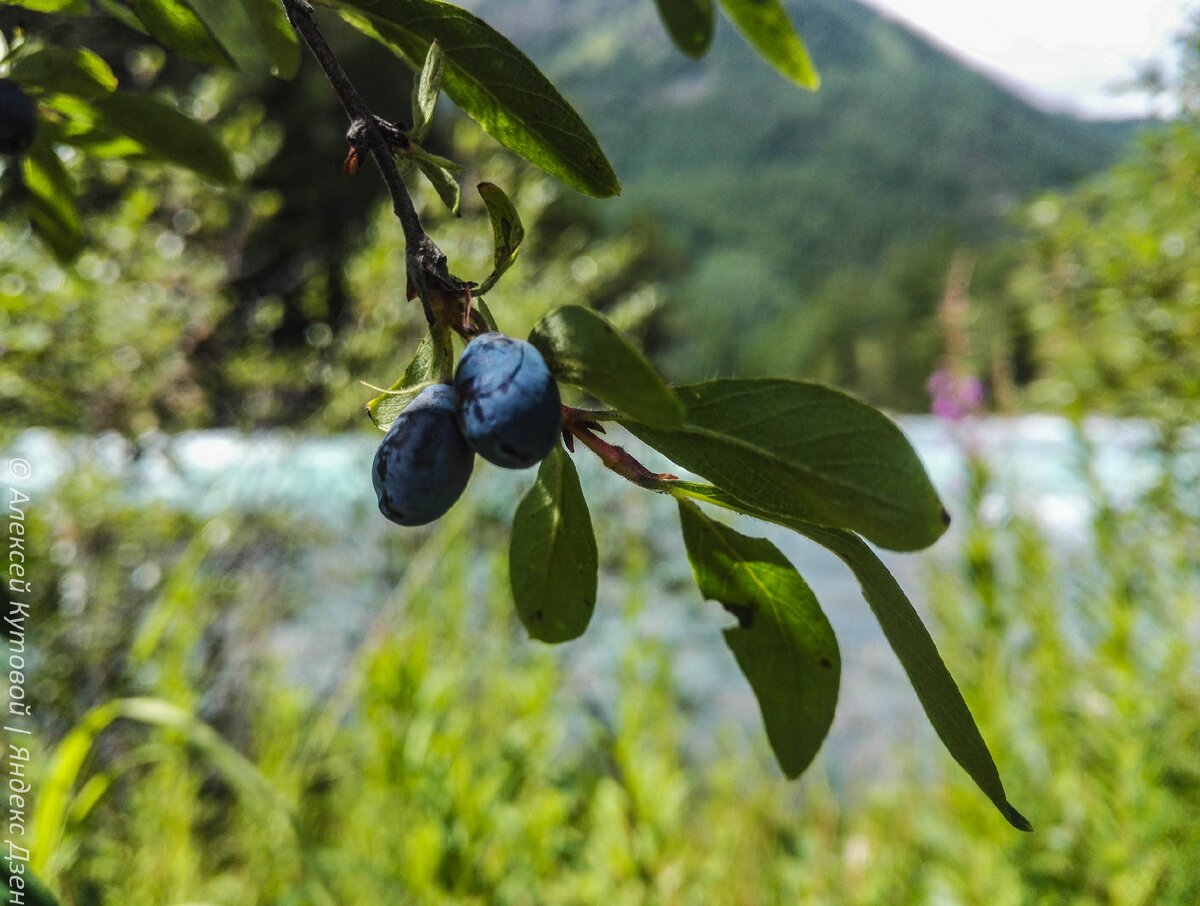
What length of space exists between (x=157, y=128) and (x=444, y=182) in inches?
7.8

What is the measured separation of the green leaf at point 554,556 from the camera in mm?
297

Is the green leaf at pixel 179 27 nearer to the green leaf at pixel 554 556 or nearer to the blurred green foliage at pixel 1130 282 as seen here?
the green leaf at pixel 554 556

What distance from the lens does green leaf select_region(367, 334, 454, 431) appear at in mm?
289

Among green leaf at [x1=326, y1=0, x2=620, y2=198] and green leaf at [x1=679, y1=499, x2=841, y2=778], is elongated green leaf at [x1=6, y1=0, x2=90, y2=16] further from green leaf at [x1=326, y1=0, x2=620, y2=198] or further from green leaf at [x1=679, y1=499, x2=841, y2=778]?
green leaf at [x1=679, y1=499, x2=841, y2=778]

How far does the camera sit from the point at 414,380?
302 mm

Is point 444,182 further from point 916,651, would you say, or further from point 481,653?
point 481,653

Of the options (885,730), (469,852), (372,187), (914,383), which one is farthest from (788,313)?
(469,852)

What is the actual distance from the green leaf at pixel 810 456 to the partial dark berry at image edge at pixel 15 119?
0.29 m

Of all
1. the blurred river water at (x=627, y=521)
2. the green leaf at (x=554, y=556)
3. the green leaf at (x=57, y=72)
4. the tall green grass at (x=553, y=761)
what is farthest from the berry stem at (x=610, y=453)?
the blurred river water at (x=627, y=521)

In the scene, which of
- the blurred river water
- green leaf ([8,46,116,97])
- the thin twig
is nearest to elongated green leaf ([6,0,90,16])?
green leaf ([8,46,116,97])

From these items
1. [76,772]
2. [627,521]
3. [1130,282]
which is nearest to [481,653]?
[627,521]

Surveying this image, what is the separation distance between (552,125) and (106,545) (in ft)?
6.60

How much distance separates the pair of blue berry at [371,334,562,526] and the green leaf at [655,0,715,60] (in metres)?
0.10

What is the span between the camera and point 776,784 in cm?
232
